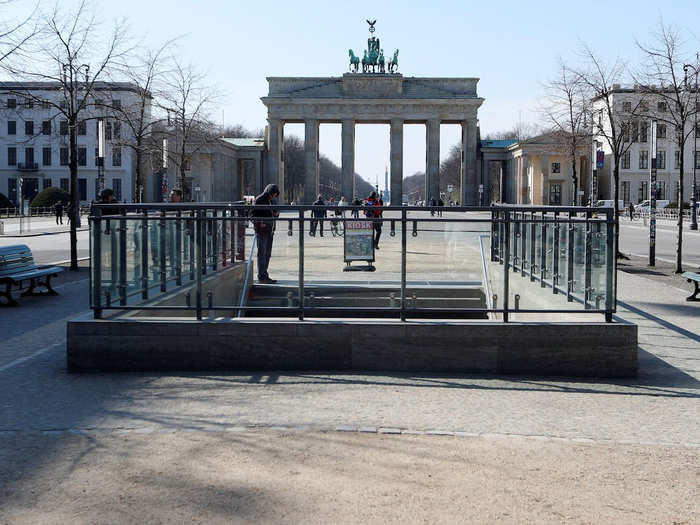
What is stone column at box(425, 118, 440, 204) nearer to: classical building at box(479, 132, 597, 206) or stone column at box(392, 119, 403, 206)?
stone column at box(392, 119, 403, 206)

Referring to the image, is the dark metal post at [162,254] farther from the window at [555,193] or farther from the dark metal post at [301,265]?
the window at [555,193]

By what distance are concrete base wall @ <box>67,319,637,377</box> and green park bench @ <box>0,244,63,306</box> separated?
22.4 ft

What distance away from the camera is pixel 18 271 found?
16891mm

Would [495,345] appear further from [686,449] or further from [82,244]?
[82,244]

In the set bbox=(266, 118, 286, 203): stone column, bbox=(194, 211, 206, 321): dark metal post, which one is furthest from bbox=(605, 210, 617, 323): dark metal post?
bbox=(266, 118, 286, 203): stone column

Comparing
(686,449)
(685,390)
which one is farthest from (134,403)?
(685,390)

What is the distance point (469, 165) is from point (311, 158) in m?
16.5

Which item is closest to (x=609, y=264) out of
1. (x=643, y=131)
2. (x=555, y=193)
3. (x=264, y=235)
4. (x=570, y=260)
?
(x=570, y=260)

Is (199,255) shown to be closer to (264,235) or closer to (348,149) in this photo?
(264,235)

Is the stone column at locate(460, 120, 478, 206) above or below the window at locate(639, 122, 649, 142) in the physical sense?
above

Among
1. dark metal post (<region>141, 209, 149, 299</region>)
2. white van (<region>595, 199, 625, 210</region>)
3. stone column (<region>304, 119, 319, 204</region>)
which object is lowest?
dark metal post (<region>141, 209, 149, 299</region>)

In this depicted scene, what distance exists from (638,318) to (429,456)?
863cm

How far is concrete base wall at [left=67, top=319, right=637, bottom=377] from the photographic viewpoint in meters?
9.79

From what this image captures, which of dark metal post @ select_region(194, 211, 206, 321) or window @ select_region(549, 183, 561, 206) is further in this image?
window @ select_region(549, 183, 561, 206)
